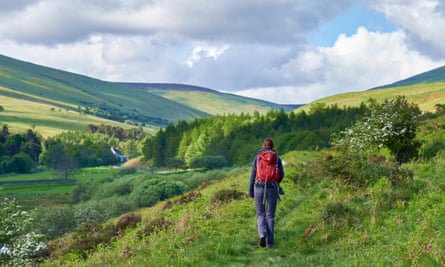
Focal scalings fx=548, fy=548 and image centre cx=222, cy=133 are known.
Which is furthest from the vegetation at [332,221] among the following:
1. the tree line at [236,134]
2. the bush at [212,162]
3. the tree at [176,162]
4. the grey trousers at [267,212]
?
the tree at [176,162]

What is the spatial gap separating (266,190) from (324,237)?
2096 millimetres

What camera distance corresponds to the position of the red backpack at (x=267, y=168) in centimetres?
A: 1582

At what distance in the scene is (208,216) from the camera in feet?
72.3

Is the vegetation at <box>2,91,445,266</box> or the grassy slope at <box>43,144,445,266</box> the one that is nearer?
the grassy slope at <box>43,144,445,266</box>

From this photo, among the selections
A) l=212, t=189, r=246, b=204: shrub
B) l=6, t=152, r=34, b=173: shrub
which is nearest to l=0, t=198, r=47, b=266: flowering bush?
l=212, t=189, r=246, b=204: shrub

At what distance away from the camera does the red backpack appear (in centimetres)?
1582

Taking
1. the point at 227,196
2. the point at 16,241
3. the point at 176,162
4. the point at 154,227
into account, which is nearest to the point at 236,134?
the point at 176,162

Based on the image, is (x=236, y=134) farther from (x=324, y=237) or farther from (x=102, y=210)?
(x=324, y=237)

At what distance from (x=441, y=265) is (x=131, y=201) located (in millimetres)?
→ 71258

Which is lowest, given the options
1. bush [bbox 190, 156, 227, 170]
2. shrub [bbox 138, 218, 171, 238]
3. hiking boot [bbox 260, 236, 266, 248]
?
bush [bbox 190, 156, 227, 170]

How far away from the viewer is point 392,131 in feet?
95.6

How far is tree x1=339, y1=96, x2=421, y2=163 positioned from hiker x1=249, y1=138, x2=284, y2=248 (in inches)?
586

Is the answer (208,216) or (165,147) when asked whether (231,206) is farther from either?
(165,147)

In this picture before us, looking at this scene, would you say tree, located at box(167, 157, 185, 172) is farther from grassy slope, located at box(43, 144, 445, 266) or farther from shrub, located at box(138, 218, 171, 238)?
grassy slope, located at box(43, 144, 445, 266)
